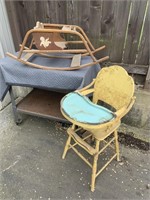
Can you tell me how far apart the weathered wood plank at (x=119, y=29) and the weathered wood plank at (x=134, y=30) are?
2.0 inches

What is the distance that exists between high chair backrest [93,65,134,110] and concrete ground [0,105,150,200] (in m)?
0.69

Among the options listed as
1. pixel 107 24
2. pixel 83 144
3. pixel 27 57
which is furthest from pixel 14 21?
pixel 83 144

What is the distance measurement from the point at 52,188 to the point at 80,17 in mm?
1734

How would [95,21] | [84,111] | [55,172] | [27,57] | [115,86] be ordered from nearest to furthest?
1. [84,111]
2. [115,86]
3. [55,172]
4. [27,57]
5. [95,21]

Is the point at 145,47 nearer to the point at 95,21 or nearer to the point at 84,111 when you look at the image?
the point at 95,21

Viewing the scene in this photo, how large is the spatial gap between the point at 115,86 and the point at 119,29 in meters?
0.79

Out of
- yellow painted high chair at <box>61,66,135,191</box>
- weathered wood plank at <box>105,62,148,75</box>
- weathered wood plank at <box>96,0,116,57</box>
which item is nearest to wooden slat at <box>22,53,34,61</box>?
yellow painted high chair at <box>61,66,135,191</box>

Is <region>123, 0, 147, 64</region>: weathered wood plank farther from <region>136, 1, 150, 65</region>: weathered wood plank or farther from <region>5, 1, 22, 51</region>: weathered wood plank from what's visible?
<region>5, 1, 22, 51</region>: weathered wood plank

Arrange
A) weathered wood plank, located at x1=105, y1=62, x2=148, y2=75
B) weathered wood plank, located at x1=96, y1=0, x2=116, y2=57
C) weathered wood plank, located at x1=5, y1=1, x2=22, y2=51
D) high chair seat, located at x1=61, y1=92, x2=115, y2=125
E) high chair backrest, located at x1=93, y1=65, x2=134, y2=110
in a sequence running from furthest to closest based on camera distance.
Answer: weathered wood plank, located at x1=5, y1=1, x2=22, y2=51 < weathered wood plank, located at x1=105, y1=62, x2=148, y2=75 < weathered wood plank, located at x1=96, y1=0, x2=116, y2=57 < high chair backrest, located at x1=93, y1=65, x2=134, y2=110 < high chair seat, located at x1=61, y1=92, x2=115, y2=125

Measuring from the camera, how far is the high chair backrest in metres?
1.27

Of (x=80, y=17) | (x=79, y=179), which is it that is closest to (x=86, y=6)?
(x=80, y=17)

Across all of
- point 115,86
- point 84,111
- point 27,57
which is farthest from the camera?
point 27,57

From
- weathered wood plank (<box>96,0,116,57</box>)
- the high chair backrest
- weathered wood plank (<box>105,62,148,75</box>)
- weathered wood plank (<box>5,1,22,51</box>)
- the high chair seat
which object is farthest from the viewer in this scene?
weathered wood plank (<box>5,1,22,51</box>)

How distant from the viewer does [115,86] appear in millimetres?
1346
